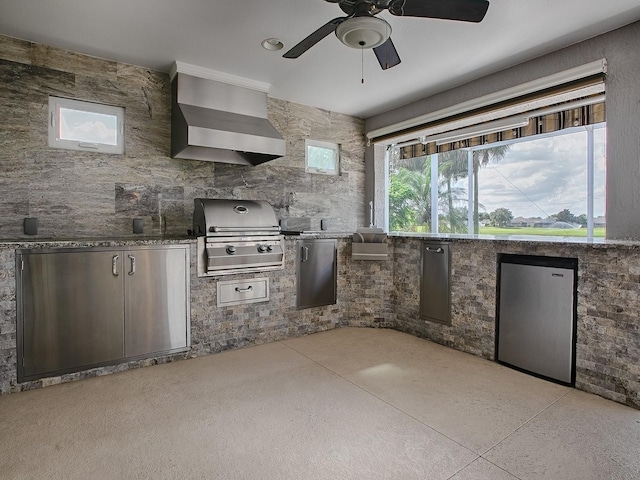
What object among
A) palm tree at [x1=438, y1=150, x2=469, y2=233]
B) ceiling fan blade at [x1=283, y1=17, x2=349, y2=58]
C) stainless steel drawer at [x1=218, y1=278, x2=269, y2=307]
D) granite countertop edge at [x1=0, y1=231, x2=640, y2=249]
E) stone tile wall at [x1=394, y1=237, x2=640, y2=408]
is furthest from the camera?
palm tree at [x1=438, y1=150, x2=469, y2=233]

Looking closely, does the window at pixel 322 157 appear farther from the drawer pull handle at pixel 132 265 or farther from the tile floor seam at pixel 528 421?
the tile floor seam at pixel 528 421

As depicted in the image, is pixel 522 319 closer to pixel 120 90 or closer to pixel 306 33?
pixel 306 33

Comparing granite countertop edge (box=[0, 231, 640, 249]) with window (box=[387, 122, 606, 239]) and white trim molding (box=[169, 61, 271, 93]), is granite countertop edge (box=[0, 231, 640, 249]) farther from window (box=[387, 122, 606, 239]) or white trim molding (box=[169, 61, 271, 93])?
window (box=[387, 122, 606, 239])

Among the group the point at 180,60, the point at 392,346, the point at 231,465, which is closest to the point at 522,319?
the point at 392,346

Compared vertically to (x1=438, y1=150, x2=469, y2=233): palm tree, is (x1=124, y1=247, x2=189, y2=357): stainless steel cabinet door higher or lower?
lower

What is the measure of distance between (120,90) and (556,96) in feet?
13.1

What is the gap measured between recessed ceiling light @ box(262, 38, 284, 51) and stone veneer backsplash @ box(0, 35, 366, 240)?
1.20 metres

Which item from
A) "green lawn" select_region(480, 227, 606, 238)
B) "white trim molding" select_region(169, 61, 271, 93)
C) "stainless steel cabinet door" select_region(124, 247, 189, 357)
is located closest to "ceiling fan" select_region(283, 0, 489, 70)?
"white trim molding" select_region(169, 61, 271, 93)

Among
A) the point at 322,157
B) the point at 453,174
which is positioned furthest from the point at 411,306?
the point at 453,174

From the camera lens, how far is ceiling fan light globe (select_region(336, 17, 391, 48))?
1.98 metres

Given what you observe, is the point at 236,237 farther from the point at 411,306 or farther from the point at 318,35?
the point at 411,306

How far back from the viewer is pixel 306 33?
292 cm

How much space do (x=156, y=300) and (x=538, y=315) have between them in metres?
2.99

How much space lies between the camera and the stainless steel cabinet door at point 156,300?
112 inches
